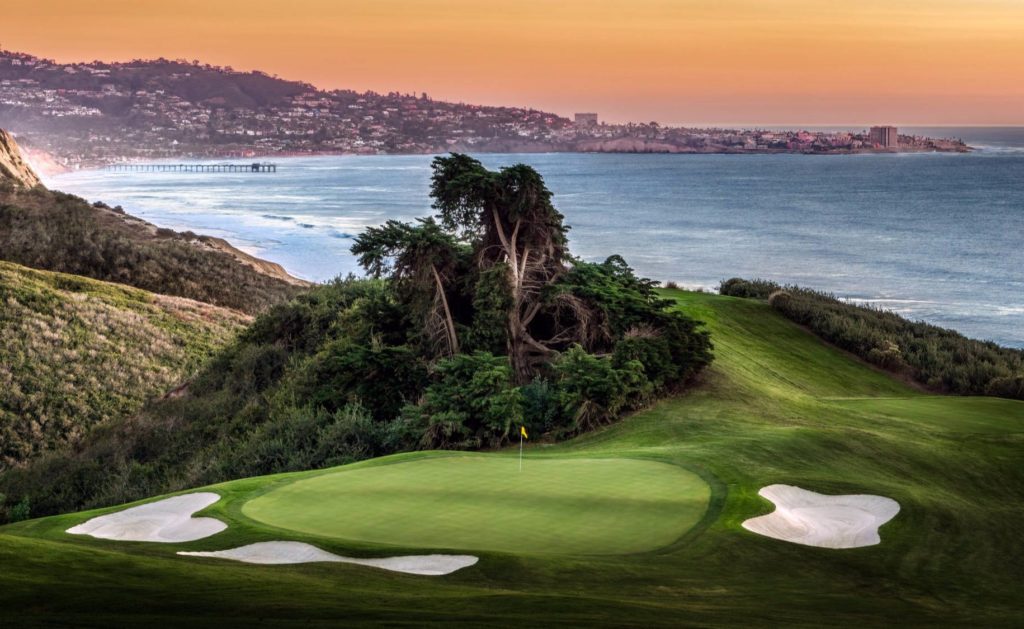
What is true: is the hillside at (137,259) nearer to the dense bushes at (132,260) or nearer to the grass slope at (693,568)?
the dense bushes at (132,260)

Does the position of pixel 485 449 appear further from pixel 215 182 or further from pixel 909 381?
A: pixel 215 182

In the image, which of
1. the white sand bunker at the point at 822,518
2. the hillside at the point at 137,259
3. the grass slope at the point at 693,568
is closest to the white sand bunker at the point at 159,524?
the grass slope at the point at 693,568

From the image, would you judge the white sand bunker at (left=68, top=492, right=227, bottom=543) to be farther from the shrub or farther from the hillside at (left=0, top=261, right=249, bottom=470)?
the shrub

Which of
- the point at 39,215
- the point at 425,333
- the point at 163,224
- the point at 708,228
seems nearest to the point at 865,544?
the point at 425,333

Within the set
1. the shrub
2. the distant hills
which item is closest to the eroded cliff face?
the distant hills

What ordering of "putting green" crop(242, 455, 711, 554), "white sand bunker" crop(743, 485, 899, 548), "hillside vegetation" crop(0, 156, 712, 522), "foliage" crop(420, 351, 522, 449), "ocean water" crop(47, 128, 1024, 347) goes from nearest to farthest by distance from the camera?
"putting green" crop(242, 455, 711, 554), "white sand bunker" crop(743, 485, 899, 548), "foliage" crop(420, 351, 522, 449), "hillside vegetation" crop(0, 156, 712, 522), "ocean water" crop(47, 128, 1024, 347)
